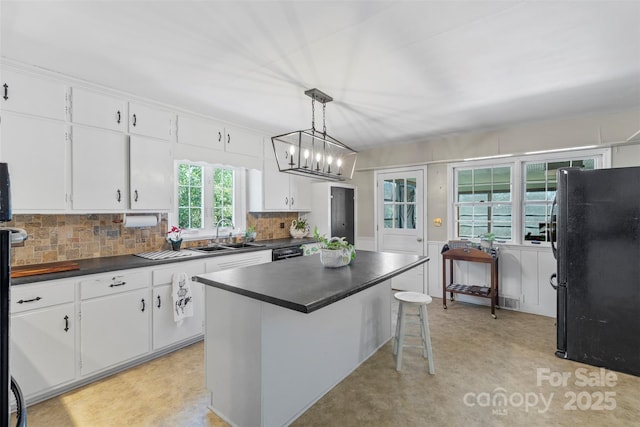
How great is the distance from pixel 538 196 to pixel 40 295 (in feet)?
17.4

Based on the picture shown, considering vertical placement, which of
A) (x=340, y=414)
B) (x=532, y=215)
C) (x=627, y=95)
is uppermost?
(x=627, y=95)

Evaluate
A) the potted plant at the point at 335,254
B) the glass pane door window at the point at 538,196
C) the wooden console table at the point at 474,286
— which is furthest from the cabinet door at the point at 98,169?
the glass pane door window at the point at 538,196

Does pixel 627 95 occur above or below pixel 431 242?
above

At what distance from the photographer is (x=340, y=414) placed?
2.08m

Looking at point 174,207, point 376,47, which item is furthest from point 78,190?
point 376,47

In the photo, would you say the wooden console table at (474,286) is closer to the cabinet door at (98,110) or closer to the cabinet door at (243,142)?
the cabinet door at (243,142)

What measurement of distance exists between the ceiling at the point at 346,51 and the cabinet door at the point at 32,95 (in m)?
0.15

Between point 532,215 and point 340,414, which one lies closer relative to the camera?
point 340,414

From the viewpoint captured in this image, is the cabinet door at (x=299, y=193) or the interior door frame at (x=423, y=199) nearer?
the cabinet door at (x=299, y=193)

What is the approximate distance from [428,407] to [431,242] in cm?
298

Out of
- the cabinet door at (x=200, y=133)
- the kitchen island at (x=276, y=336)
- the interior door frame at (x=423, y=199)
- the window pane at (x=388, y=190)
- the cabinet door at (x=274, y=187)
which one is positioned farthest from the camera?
the window pane at (x=388, y=190)

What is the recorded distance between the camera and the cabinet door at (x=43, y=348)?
2074 mm

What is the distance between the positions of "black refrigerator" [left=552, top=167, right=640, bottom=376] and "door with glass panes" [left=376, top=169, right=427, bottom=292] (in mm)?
2133

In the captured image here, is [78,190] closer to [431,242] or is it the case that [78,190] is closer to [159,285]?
[159,285]
